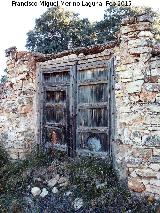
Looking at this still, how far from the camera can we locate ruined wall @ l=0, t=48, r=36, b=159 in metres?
7.25

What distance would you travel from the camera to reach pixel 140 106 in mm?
5211

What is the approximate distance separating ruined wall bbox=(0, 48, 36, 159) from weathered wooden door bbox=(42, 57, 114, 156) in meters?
0.30

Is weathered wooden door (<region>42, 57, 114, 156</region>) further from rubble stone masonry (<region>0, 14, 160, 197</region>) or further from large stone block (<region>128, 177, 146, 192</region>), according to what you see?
large stone block (<region>128, 177, 146, 192</region>)

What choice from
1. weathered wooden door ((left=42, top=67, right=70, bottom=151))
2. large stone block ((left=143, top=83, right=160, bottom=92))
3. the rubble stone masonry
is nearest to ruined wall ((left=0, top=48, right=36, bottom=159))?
weathered wooden door ((left=42, top=67, right=70, bottom=151))

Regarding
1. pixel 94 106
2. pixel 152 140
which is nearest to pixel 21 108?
pixel 94 106

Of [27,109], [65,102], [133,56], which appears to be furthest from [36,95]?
[133,56]

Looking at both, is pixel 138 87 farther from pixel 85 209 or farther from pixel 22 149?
pixel 22 149

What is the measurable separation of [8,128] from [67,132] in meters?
1.59

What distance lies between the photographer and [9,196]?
235 inches

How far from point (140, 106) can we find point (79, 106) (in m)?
1.69

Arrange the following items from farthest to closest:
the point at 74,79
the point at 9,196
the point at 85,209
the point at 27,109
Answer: the point at 27,109, the point at 74,79, the point at 9,196, the point at 85,209

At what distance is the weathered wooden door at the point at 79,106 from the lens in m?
6.17

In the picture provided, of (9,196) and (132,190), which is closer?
(132,190)

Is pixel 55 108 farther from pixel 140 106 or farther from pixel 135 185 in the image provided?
pixel 135 185
